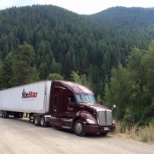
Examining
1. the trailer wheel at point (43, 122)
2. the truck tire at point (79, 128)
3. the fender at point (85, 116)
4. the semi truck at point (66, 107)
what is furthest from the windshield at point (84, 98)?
the trailer wheel at point (43, 122)

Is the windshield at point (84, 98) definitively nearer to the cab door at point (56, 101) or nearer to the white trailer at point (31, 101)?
the cab door at point (56, 101)

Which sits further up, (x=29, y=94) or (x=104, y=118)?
(x=29, y=94)

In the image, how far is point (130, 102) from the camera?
4325 cm

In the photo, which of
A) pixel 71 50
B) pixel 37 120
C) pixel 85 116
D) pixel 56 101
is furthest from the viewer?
pixel 71 50

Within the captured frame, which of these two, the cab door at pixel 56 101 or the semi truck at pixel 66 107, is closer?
the semi truck at pixel 66 107

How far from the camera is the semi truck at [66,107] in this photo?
657 inches

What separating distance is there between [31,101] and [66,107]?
7099mm

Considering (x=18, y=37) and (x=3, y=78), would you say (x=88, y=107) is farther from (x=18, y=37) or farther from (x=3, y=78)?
(x=18, y=37)

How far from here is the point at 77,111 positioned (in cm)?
1786

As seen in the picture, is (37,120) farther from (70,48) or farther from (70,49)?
(70,48)

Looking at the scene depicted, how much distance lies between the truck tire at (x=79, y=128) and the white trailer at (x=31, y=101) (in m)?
4.85

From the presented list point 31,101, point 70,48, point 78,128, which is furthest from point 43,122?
point 70,48

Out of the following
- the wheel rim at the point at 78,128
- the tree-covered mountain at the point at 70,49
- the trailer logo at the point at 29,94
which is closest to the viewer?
the wheel rim at the point at 78,128

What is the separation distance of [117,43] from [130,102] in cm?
14197
